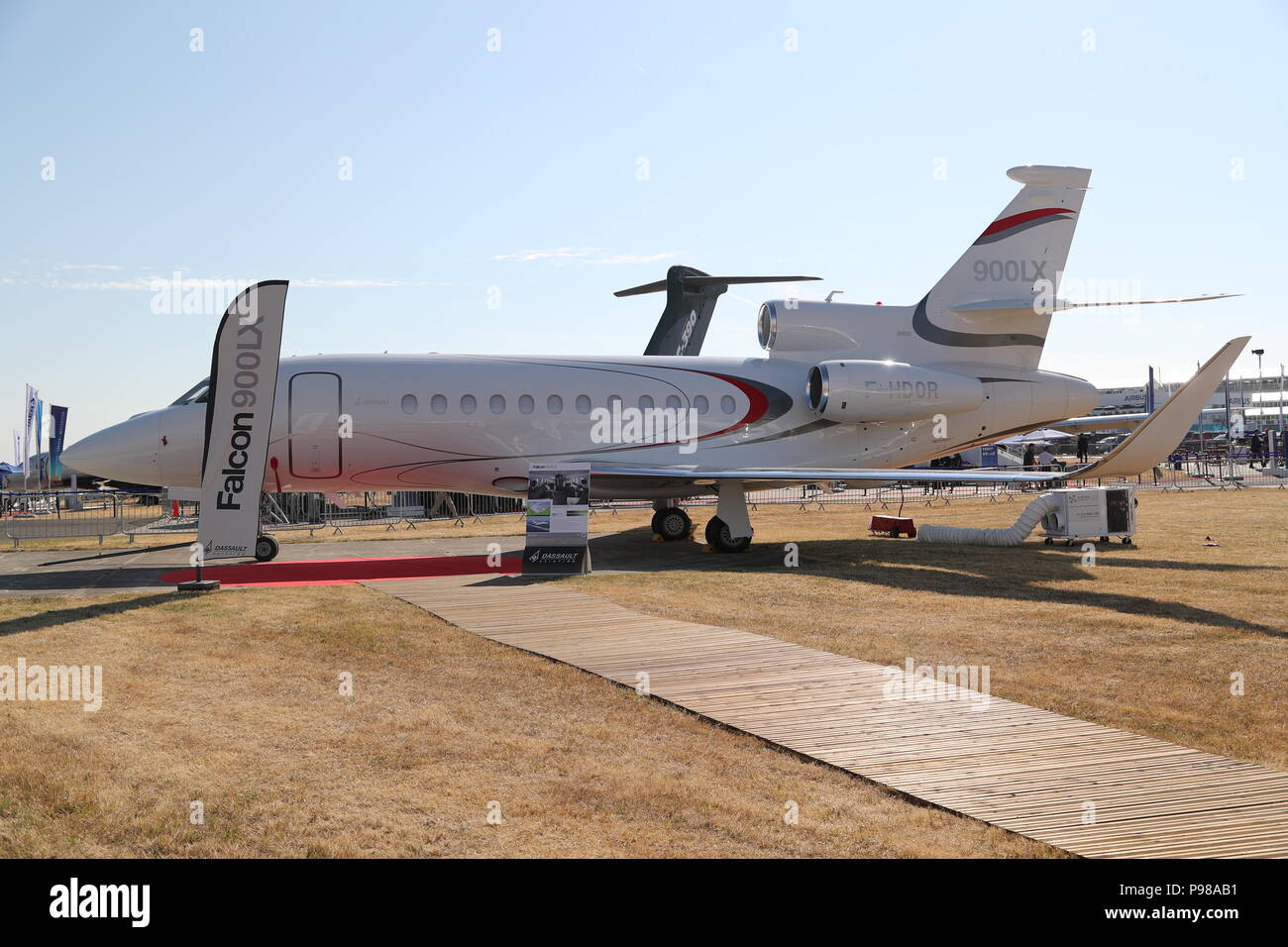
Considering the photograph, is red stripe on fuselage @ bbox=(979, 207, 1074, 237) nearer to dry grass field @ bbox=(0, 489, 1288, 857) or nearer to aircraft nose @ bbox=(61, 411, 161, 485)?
dry grass field @ bbox=(0, 489, 1288, 857)

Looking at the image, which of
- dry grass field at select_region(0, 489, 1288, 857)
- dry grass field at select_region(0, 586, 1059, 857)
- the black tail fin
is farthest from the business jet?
the black tail fin

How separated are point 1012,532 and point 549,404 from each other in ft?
31.7

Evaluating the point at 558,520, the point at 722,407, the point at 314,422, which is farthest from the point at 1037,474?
the point at 314,422

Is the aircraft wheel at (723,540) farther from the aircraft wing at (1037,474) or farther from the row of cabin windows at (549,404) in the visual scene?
the row of cabin windows at (549,404)

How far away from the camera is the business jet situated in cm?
1809

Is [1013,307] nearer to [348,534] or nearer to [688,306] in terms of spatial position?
[348,534]

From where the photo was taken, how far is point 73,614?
11.2m

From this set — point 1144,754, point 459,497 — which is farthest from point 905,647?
point 459,497

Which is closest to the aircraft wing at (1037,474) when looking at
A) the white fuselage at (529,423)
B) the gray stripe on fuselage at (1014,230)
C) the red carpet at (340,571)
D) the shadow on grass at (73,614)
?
the white fuselage at (529,423)

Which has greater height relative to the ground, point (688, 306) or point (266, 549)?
point (688, 306)

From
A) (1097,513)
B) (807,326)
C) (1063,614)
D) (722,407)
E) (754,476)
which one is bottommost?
(1063,614)

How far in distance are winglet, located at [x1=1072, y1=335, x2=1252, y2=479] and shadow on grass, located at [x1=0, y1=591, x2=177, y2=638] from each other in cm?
1399

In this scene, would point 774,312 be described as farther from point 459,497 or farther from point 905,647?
point 459,497
